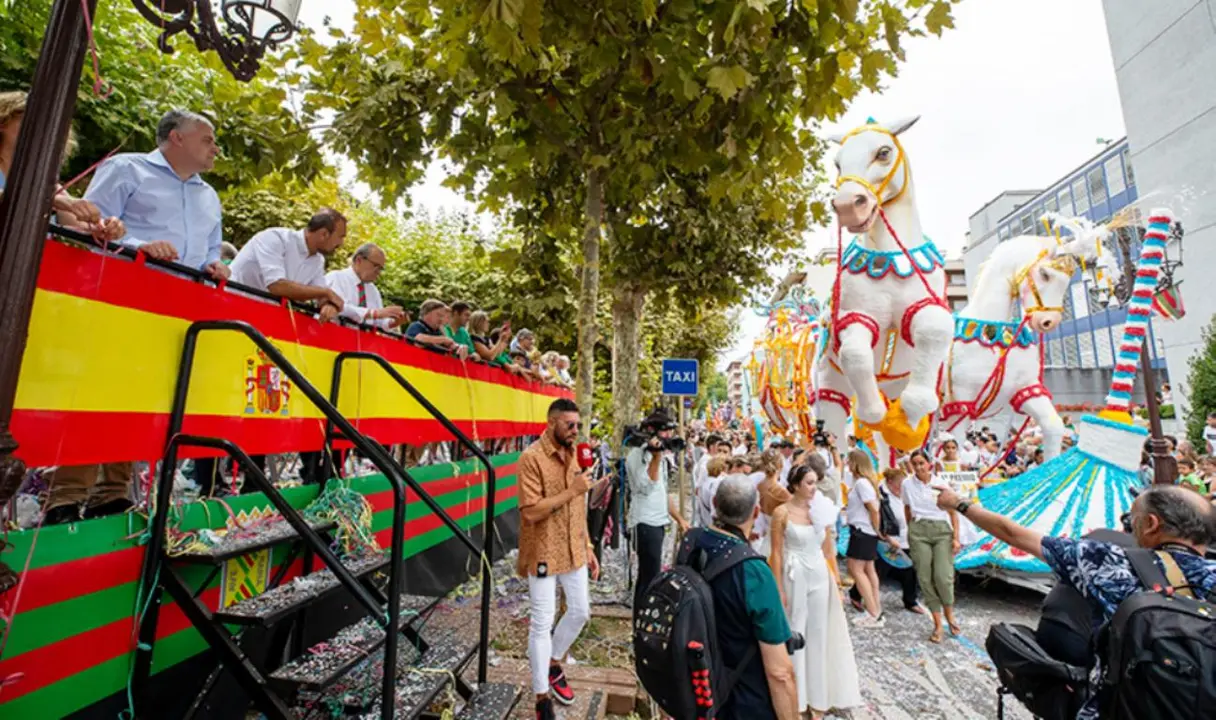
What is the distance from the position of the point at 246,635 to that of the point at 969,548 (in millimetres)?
8046

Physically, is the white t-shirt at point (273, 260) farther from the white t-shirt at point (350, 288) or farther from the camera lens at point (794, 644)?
the camera lens at point (794, 644)

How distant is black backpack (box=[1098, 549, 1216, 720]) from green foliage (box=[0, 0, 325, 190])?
218 inches

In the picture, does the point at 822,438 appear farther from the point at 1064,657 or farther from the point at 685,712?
the point at 685,712

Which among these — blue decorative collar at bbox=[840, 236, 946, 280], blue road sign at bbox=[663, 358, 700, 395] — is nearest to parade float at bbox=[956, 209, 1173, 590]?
blue decorative collar at bbox=[840, 236, 946, 280]

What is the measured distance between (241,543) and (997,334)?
7.79 meters

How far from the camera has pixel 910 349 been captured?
5289mm

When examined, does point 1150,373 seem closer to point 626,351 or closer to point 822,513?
point 822,513

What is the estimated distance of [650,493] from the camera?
588cm

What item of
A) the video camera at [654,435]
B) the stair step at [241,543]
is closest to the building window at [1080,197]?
the video camera at [654,435]

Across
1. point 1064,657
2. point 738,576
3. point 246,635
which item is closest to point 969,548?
point 1064,657

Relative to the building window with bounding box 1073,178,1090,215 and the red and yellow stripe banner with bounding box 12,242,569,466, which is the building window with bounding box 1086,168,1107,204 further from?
Answer: the red and yellow stripe banner with bounding box 12,242,569,466

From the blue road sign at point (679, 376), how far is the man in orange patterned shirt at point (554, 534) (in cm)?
409

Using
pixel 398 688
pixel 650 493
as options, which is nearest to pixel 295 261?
pixel 398 688

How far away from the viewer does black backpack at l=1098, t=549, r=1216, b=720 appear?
5.84 feet
